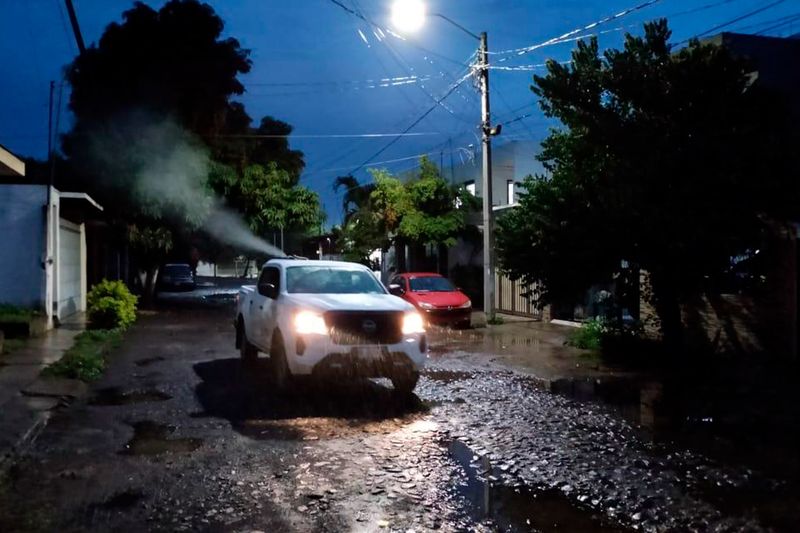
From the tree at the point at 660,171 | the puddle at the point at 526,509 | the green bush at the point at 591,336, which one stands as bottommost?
the puddle at the point at 526,509

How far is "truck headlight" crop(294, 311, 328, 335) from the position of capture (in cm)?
960

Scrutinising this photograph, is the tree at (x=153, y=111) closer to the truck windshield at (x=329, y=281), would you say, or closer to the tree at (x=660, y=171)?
the truck windshield at (x=329, y=281)

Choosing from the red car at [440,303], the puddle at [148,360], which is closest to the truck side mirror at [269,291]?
the puddle at [148,360]

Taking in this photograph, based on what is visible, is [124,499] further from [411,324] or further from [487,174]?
[487,174]

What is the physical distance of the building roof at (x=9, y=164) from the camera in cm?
1305

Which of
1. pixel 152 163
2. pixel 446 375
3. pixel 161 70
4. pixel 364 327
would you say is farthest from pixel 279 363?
pixel 161 70

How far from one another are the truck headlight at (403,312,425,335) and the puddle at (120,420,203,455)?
10.3ft

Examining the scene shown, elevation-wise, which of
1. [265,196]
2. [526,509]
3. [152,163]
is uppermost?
[152,163]

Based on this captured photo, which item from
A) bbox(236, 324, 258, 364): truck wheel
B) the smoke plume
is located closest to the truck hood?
bbox(236, 324, 258, 364): truck wheel

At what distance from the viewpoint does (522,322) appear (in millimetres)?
21531

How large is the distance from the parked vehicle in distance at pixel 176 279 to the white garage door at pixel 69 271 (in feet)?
64.4

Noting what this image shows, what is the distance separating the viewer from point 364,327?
9.69m

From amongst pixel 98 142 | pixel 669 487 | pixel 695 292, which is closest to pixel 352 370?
pixel 669 487

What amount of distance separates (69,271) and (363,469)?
17.9 metres
